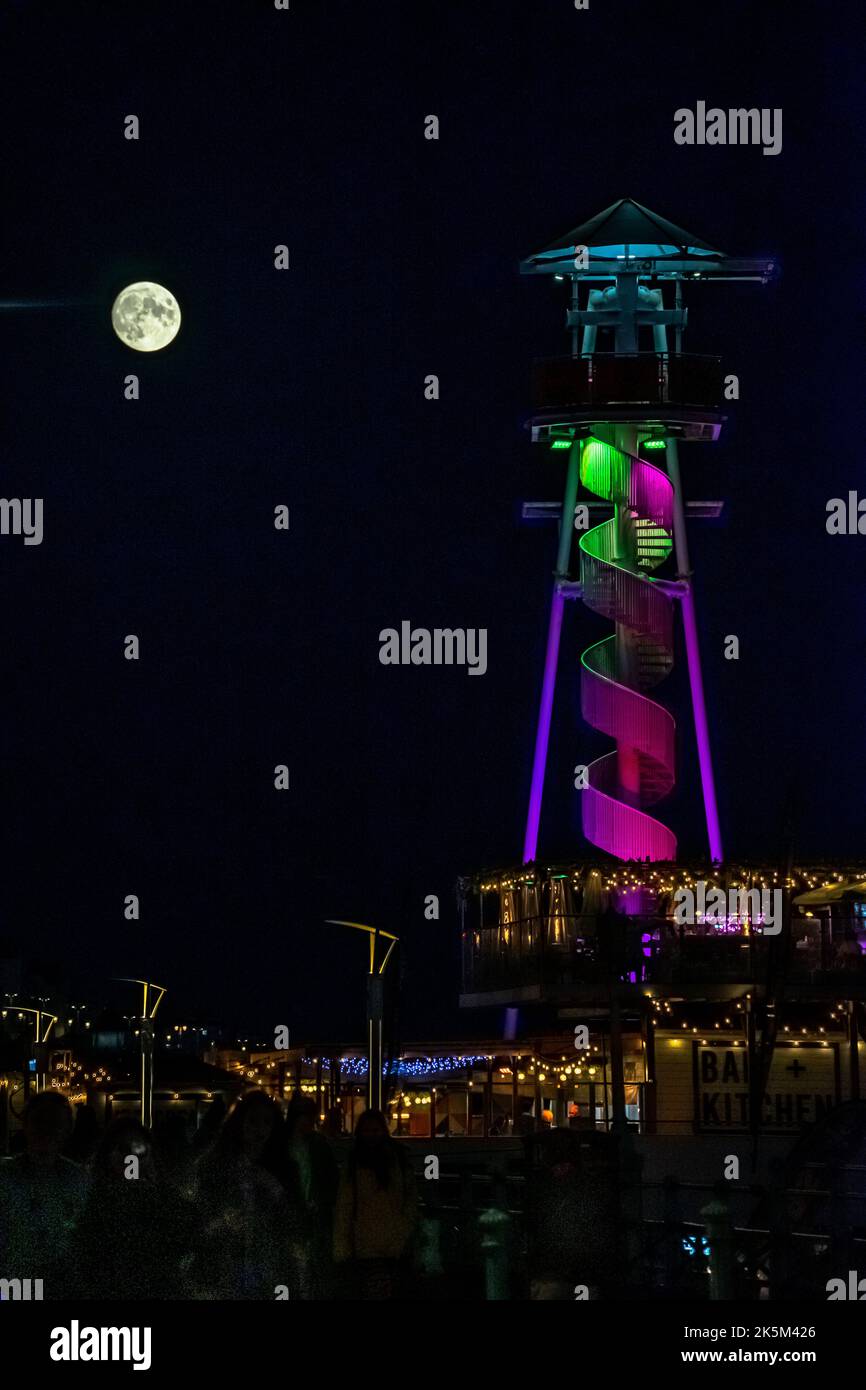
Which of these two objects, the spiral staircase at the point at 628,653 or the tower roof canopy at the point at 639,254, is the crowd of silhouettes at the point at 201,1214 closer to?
the spiral staircase at the point at 628,653

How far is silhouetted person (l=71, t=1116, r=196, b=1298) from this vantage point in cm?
1387

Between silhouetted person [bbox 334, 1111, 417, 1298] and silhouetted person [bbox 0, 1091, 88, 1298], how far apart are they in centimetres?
253

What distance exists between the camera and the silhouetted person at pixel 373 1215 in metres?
16.1

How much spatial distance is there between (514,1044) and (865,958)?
10.7m

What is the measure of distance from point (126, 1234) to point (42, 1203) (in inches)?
20.4

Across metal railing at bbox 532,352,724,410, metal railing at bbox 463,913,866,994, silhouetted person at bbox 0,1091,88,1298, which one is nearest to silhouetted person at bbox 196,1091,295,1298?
silhouetted person at bbox 0,1091,88,1298

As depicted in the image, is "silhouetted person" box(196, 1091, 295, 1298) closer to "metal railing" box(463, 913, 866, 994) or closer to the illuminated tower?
"metal railing" box(463, 913, 866, 994)

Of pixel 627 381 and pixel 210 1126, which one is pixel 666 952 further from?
pixel 210 1126

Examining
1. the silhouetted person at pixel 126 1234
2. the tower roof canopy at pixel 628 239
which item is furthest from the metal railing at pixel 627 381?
the silhouetted person at pixel 126 1234

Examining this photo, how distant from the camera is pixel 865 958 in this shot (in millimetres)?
41344

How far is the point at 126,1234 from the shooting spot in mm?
13891

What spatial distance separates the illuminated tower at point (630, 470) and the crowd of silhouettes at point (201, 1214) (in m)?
29.7
